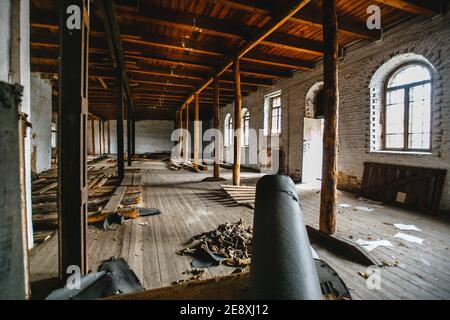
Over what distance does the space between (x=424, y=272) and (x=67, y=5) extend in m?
4.53

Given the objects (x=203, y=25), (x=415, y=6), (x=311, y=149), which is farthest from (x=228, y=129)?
(x=415, y=6)

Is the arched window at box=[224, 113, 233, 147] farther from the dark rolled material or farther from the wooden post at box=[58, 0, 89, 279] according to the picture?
the dark rolled material

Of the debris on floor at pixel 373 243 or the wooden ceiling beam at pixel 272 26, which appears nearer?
the debris on floor at pixel 373 243

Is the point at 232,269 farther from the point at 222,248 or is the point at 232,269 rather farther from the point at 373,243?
the point at 373,243

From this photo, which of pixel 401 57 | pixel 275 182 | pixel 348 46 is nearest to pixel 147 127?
pixel 348 46

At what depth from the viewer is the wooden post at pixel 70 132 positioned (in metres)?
2.12

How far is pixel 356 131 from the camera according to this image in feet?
22.9

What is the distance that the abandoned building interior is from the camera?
1.89 m

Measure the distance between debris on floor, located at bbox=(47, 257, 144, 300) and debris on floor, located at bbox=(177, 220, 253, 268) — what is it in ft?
2.35

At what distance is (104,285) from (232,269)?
132 centimetres

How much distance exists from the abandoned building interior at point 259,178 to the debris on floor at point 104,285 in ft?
0.06

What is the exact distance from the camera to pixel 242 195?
20.6 ft

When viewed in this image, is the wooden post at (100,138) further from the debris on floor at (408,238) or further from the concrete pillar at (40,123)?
the debris on floor at (408,238)

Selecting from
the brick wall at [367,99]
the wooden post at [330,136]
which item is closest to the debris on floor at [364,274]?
the wooden post at [330,136]
